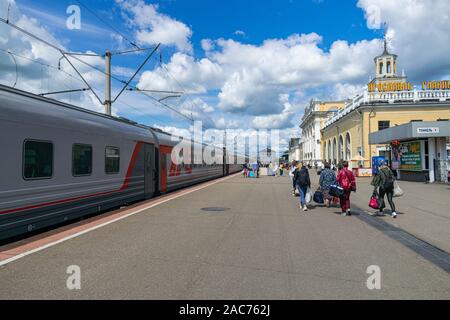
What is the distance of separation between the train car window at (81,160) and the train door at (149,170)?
4.34 metres

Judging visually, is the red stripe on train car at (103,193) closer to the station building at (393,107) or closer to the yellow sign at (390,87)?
the station building at (393,107)

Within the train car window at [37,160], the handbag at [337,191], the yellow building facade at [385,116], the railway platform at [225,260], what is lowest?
the railway platform at [225,260]

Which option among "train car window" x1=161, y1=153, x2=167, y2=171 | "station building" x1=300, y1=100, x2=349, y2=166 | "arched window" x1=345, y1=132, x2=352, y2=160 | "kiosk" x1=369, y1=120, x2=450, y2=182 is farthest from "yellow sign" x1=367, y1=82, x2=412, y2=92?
"station building" x1=300, y1=100, x2=349, y2=166

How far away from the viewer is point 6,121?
6.36 m

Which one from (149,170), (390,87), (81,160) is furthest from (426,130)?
(81,160)

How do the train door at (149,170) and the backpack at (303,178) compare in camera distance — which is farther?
the train door at (149,170)

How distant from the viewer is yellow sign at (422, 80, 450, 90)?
1551 inches

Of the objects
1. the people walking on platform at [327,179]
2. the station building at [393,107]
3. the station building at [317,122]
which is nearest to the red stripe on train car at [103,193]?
the people walking on platform at [327,179]

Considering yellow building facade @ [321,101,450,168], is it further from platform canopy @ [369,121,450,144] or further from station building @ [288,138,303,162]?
station building @ [288,138,303,162]

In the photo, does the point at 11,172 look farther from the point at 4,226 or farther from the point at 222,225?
the point at 222,225

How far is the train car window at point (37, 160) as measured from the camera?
688cm

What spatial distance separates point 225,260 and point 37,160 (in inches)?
170

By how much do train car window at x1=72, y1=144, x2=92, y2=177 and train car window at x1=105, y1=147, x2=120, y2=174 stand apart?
104 cm
